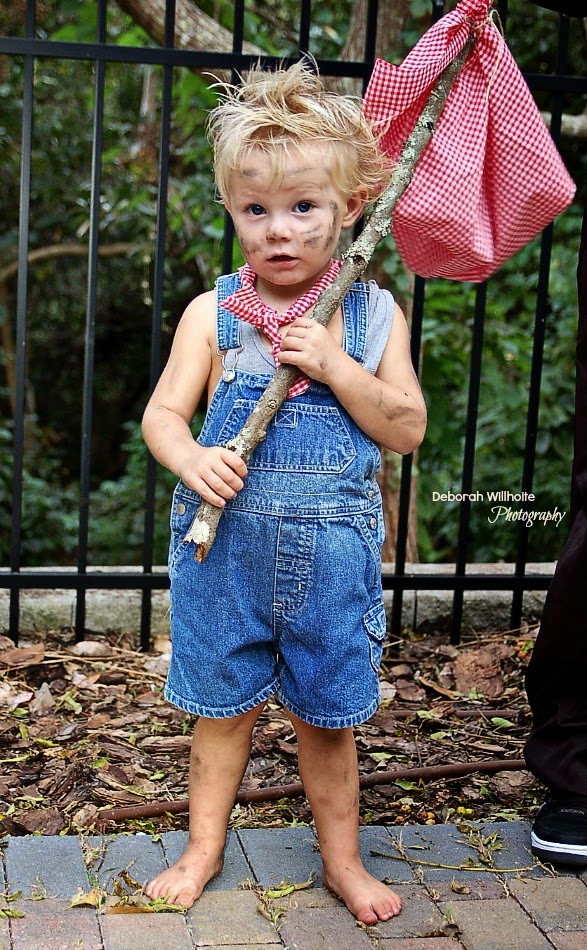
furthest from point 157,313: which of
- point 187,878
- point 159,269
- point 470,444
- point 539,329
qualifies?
point 187,878

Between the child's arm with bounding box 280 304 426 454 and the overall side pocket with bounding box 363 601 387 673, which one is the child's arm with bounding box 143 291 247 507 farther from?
the overall side pocket with bounding box 363 601 387 673

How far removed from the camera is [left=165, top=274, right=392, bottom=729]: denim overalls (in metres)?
1.96

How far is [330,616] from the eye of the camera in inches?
78.5

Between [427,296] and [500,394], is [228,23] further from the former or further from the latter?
[500,394]

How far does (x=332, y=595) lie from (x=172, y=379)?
1.66ft

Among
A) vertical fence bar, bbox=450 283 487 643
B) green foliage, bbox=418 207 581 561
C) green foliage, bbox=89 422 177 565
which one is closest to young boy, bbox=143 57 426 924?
vertical fence bar, bbox=450 283 487 643

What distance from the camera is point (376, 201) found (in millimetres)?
2062

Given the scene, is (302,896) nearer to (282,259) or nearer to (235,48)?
(282,259)

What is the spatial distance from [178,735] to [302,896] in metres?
0.86

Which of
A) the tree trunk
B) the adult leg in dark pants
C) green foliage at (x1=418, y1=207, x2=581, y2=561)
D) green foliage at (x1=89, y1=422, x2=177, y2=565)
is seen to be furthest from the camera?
green foliage at (x1=89, y1=422, x2=177, y2=565)

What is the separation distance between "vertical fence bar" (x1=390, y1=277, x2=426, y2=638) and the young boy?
1.29m

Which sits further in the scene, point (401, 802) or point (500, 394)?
point (500, 394)

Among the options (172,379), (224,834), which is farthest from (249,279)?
(224,834)

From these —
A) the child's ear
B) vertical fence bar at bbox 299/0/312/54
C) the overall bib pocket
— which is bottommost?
the overall bib pocket
